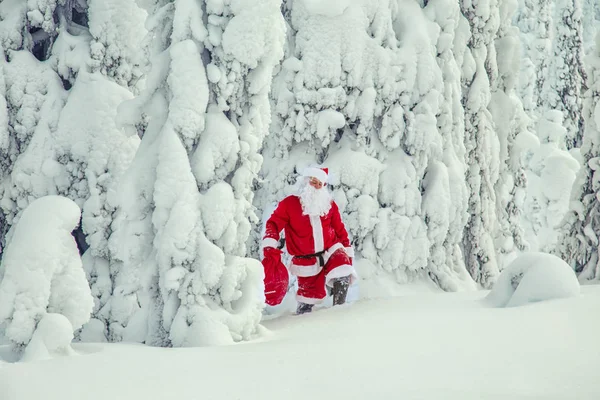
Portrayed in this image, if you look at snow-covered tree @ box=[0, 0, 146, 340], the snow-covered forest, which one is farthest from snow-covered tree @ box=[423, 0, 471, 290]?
snow-covered tree @ box=[0, 0, 146, 340]

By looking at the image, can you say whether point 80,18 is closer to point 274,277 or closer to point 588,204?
point 274,277

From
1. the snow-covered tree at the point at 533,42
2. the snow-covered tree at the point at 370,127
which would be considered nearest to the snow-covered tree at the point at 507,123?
the snow-covered tree at the point at 370,127

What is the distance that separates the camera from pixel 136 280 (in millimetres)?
6391

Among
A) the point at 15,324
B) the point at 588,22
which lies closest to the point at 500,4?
the point at 15,324

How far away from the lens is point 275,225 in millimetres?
7426

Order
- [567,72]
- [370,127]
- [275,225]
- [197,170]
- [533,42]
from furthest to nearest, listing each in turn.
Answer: [567,72] → [533,42] → [370,127] → [275,225] → [197,170]

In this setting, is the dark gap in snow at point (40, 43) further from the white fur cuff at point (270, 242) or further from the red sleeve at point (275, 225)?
the white fur cuff at point (270, 242)

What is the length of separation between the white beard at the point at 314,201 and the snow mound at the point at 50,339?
3384mm

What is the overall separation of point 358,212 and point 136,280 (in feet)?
9.84

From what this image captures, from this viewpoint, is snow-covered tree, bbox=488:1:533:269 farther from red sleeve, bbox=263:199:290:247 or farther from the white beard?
red sleeve, bbox=263:199:290:247

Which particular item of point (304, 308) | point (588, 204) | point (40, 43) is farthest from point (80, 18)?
point (588, 204)

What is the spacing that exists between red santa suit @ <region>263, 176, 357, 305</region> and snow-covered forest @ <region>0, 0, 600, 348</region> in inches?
30.1

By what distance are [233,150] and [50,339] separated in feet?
6.84

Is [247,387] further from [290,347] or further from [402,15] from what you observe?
[402,15]
